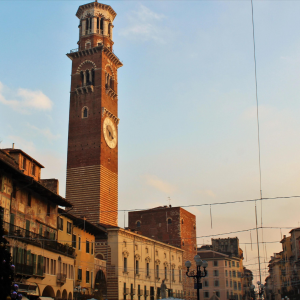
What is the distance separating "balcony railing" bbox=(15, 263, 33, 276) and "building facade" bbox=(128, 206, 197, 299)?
4692 cm

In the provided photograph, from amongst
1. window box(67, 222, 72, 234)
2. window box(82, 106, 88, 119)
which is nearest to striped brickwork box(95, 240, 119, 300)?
window box(67, 222, 72, 234)

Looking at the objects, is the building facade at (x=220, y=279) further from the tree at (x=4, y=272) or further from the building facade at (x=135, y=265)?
the tree at (x=4, y=272)

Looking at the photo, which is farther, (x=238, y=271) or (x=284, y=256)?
(x=238, y=271)

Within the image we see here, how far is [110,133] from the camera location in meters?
64.2

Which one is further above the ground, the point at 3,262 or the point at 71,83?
the point at 71,83

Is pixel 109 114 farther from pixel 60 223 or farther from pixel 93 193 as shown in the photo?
pixel 60 223

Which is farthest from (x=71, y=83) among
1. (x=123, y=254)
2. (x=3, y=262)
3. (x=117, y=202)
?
(x=3, y=262)

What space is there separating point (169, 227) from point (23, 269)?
49.7 metres

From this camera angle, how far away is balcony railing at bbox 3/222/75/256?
27366 mm

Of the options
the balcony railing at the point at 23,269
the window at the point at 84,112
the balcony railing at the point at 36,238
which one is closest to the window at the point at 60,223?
the balcony railing at the point at 36,238

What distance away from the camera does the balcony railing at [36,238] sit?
1077 inches

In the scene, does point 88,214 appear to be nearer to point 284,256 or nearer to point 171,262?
point 171,262

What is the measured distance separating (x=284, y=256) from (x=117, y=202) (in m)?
43.8

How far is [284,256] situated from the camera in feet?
293
